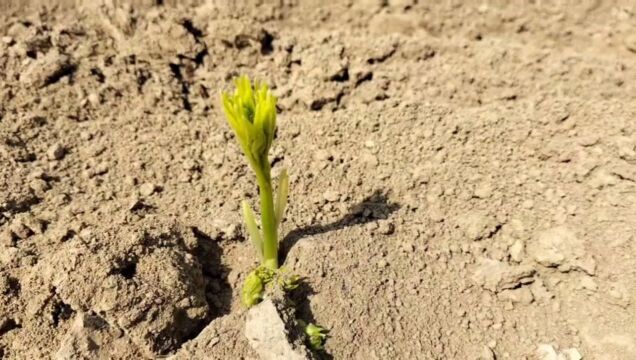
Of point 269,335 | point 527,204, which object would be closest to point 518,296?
point 527,204

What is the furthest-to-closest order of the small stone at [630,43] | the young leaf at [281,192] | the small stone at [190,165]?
the small stone at [630,43], the small stone at [190,165], the young leaf at [281,192]

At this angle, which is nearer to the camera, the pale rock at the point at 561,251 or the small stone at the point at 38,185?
the pale rock at the point at 561,251

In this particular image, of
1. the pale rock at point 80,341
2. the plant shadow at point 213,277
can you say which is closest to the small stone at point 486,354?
the plant shadow at point 213,277

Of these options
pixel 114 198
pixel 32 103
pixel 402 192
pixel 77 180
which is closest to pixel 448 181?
pixel 402 192

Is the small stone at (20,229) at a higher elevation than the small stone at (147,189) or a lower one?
higher

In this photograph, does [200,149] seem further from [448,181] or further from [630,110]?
[630,110]

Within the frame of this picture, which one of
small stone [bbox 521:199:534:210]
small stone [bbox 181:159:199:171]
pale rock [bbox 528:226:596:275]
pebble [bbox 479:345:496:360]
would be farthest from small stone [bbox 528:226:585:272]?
small stone [bbox 181:159:199:171]

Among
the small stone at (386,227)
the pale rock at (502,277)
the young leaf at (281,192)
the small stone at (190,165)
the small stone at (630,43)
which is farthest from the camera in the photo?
the small stone at (630,43)

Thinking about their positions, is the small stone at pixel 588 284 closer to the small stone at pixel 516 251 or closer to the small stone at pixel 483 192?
the small stone at pixel 516 251
